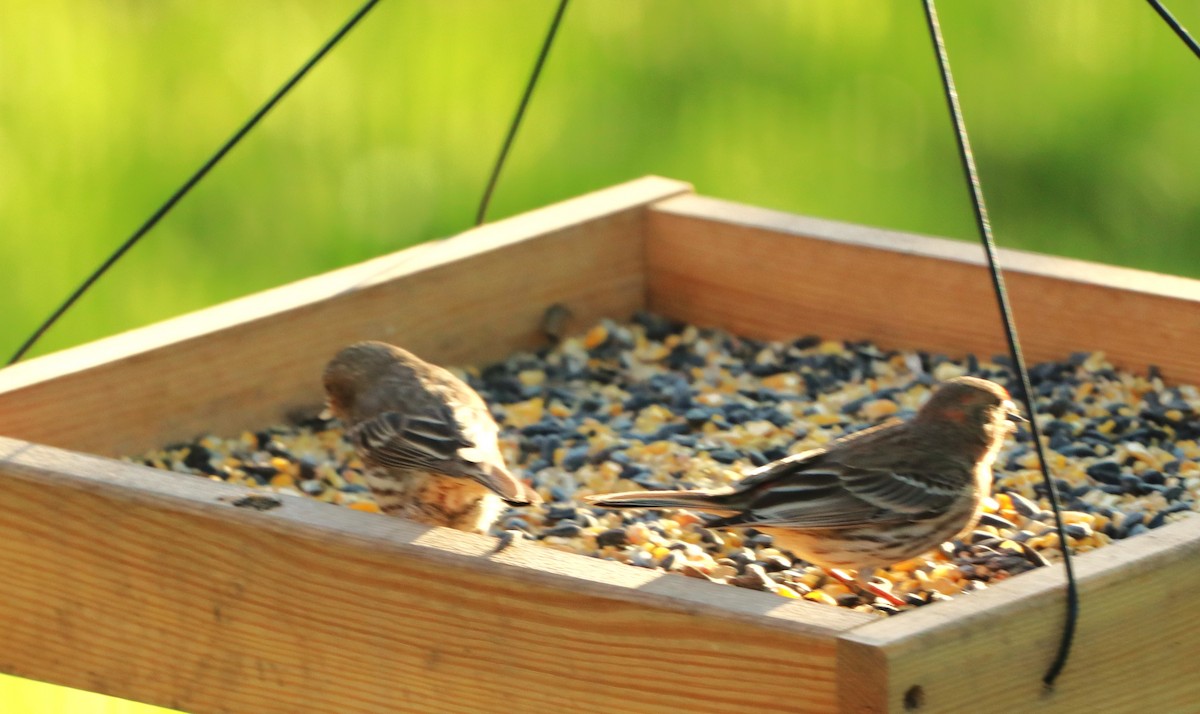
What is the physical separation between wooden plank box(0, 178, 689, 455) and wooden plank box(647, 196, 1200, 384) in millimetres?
173

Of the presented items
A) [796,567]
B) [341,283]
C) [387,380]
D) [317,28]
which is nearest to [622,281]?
[341,283]

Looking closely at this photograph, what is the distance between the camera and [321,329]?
4.42 m

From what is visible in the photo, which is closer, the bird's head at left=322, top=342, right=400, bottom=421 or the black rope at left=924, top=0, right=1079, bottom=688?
the black rope at left=924, top=0, right=1079, bottom=688

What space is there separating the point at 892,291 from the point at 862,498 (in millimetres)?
1463

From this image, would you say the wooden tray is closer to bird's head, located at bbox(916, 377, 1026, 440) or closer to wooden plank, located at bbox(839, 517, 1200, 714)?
wooden plank, located at bbox(839, 517, 1200, 714)

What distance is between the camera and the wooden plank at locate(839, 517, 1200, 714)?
2.57 meters

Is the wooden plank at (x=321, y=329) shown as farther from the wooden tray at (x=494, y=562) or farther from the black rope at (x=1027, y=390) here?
the black rope at (x=1027, y=390)

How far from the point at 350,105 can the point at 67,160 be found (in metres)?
0.99

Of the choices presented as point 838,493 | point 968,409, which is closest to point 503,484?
point 838,493

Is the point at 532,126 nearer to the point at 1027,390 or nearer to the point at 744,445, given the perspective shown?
the point at 744,445

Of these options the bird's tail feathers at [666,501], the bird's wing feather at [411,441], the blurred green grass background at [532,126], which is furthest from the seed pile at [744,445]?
the blurred green grass background at [532,126]

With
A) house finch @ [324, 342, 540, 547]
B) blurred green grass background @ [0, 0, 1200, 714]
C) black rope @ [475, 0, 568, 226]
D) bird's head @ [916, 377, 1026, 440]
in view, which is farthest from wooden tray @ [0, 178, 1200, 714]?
blurred green grass background @ [0, 0, 1200, 714]

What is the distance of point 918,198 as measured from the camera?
6551mm

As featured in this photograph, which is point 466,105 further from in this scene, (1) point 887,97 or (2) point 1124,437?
(2) point 1124,437
